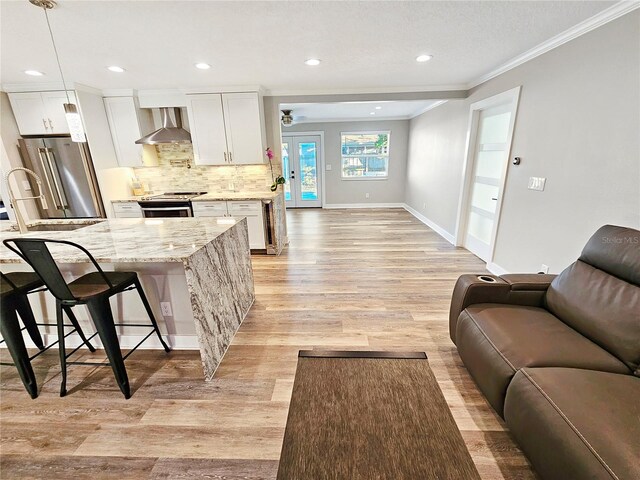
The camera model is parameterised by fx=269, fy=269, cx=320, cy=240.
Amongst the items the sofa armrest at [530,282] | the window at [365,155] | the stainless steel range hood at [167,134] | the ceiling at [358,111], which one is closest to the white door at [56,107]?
the stainless steel range hood at [167,134]

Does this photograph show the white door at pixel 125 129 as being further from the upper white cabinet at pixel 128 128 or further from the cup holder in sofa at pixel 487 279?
the cup holder in sofa at pixel 487 279

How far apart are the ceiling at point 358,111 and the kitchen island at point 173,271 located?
391cm

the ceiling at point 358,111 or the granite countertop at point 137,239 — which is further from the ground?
the ceiling at point 358,111

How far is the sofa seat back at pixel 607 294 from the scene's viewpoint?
134 cm

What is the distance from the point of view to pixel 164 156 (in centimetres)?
452

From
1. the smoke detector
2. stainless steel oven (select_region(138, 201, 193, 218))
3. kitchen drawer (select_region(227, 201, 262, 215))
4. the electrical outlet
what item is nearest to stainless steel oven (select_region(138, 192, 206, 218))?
stainless steel oven (select_region(138, 201, 193, 218))

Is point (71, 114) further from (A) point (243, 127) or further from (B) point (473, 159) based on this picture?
(B) point (473, 159)

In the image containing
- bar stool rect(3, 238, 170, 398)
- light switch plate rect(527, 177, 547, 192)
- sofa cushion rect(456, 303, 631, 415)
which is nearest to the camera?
sofa cushion rect(456, 303, 631, 415)

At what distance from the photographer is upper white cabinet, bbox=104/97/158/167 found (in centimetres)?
398

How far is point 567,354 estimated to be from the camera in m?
1.35

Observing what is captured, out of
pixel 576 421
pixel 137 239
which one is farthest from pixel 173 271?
pixel 576 421

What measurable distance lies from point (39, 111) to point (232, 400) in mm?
4622

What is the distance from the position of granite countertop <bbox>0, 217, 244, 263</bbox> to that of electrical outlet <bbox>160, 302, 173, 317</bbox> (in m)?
0.53

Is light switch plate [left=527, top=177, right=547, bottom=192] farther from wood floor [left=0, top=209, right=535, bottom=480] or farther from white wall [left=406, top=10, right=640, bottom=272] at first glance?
wood floor [left=0, top=209, right=535, bottom=480]
